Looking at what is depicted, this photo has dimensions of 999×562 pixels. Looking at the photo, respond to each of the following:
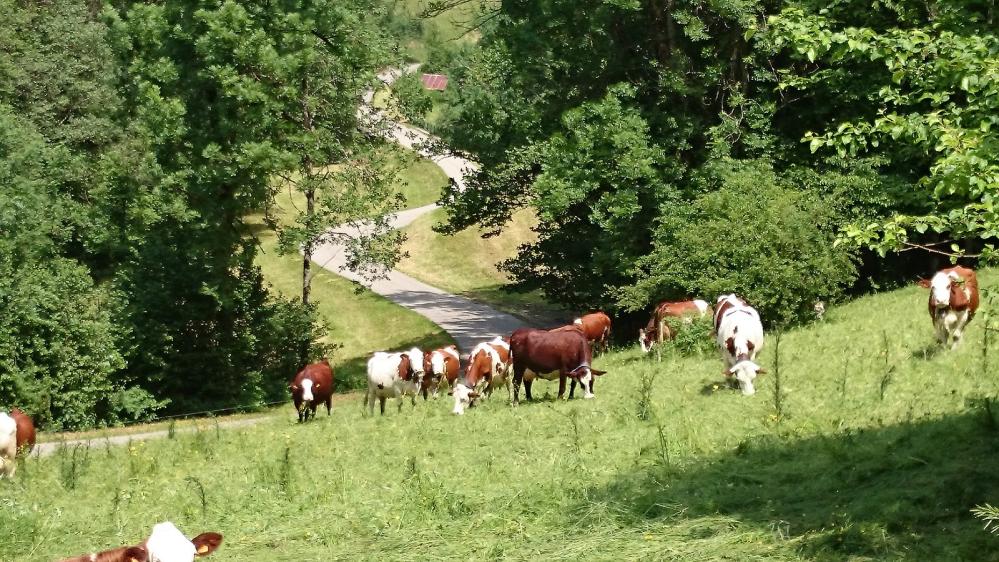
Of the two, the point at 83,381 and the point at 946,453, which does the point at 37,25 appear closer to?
the point at 83,381

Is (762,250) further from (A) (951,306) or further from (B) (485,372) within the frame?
(A) (951,306)

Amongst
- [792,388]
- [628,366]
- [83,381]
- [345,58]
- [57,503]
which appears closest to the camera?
[57,503]

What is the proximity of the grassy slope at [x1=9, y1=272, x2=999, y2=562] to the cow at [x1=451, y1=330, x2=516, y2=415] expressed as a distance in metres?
1.22

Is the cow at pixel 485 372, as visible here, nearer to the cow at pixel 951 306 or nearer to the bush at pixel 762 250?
the bush at pixel 762 250

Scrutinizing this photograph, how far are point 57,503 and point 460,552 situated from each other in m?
7.08

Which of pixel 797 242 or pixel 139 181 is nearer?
pixel 797 242

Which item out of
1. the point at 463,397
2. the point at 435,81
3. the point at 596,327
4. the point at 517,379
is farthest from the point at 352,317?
the point at 435,81

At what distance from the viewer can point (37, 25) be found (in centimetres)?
4909

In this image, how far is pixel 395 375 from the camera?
25.2 meters

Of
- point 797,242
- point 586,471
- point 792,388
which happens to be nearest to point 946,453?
point 586,471

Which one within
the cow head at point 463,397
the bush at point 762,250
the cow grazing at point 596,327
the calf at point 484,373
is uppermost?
the bush at point 762,250

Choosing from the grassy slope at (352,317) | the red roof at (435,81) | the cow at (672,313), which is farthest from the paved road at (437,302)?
the red roof at (435,81)

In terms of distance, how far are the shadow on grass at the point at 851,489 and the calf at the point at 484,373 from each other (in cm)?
749

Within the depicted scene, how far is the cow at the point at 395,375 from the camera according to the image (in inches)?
993
